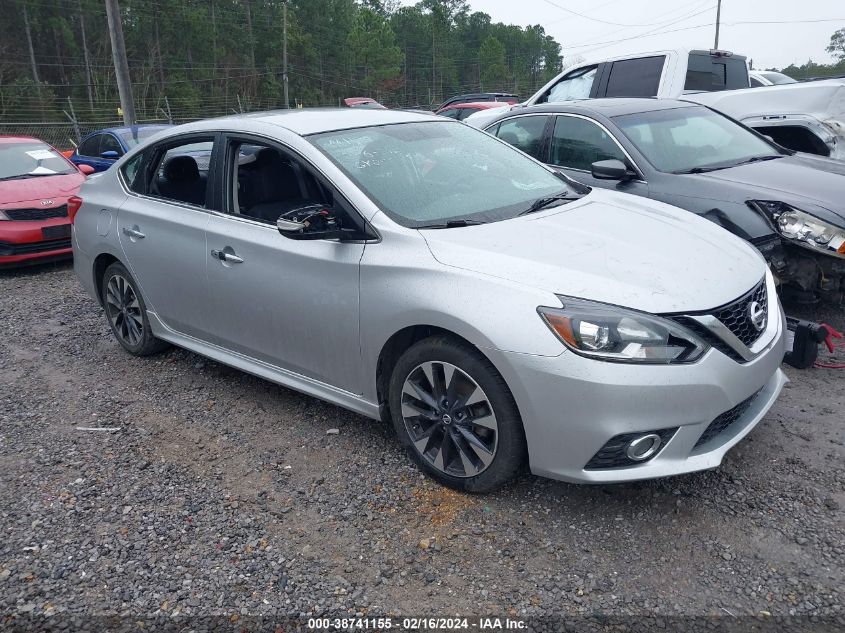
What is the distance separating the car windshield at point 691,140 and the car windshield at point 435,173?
168 cm

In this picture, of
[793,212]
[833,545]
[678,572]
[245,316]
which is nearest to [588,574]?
[678,572]

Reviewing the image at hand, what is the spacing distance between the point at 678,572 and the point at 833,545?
0.65 m

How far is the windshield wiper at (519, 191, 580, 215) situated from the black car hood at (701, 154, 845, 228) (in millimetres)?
1685

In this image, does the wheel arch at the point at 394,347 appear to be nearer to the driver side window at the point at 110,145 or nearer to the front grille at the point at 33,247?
the front grille at the point at 33,247

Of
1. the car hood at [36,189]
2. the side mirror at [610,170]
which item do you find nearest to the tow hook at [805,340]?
the side mirror at [610,170]

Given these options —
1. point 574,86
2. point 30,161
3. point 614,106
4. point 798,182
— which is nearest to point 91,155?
point 30,161

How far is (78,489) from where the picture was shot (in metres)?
3.53

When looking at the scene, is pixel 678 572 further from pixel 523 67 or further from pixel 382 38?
pixel 523 67

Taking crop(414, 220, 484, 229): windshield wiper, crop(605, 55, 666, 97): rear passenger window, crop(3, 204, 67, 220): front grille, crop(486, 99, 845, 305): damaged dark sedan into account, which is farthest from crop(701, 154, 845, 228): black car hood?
crop(3, 204, 67, 220): front grille

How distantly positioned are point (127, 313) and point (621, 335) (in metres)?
3.68

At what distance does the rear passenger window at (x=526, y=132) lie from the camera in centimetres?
627

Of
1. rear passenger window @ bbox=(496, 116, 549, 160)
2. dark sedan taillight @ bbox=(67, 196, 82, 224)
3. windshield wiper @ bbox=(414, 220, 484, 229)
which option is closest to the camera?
windshield wiper @ bbox=(414, 220, 484, 229)

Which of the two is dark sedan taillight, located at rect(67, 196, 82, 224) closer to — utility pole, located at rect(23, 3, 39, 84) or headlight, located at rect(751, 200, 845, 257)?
headlight, located at rect(751, 200, 845, 257)

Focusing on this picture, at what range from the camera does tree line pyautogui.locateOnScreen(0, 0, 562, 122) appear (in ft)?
152
